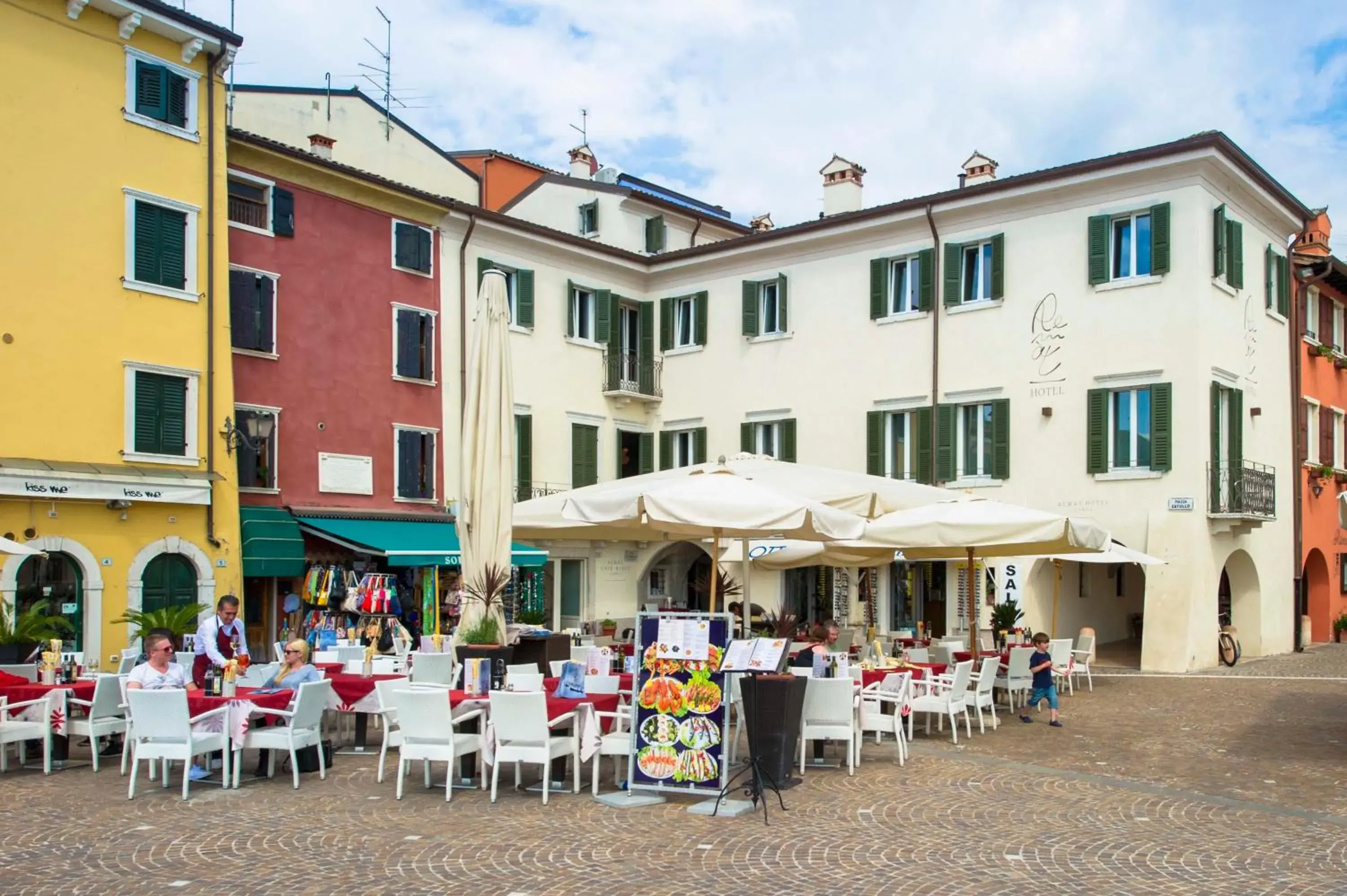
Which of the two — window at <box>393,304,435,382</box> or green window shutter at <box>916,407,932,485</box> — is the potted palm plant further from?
green window shutter at <box>916,407,932,485</box>

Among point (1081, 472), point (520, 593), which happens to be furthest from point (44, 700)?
point (1081, 472)

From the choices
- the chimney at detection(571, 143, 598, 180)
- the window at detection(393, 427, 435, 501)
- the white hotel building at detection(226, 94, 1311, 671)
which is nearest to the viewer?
the white hotel building at detection(226, 94, 1311, 671)

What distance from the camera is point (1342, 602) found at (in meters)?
28.0

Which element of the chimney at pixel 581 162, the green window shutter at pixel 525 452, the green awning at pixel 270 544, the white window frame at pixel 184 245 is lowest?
the green awning at pixel 270 544

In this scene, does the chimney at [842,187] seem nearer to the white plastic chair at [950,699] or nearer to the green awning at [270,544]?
the green awning at [270,544]

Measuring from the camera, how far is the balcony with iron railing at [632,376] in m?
28.0

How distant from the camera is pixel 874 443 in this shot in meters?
25.1

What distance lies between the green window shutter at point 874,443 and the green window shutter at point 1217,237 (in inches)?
257

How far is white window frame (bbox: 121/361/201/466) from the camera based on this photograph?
18.8 m

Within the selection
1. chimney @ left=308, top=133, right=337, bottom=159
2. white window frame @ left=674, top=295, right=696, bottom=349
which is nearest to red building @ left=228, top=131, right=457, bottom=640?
chimney @ left=308, top=133, right=337, bottom=159

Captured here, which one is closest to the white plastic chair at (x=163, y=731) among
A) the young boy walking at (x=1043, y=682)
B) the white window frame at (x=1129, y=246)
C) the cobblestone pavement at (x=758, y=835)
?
the cobblestone pavement at (x=758, y=835)

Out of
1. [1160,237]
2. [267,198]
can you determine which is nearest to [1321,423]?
[1160,237]

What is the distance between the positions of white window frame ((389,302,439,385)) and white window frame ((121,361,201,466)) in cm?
450

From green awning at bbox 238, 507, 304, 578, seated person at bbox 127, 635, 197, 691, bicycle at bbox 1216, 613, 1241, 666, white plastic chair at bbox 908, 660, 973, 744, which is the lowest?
bicycle at bbox 1216, 613, 1241, 666
